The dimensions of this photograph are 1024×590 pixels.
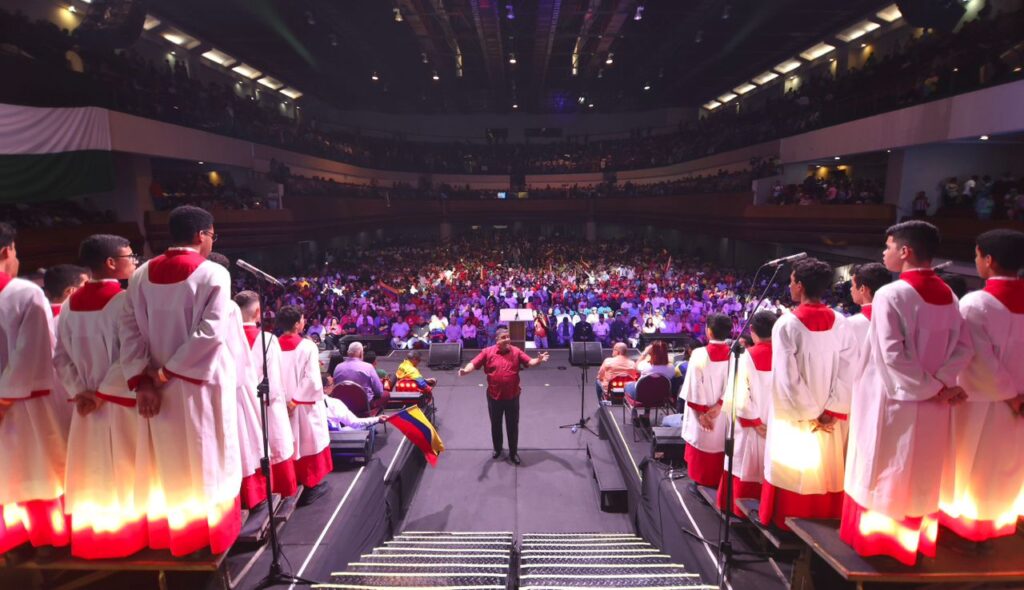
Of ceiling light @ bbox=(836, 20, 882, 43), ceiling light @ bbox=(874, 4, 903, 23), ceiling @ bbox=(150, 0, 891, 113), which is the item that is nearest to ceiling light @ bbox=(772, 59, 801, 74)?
ceiling @ bbox=(150, 0, 891, 113)

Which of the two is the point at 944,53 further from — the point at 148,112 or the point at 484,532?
the point at 148,112

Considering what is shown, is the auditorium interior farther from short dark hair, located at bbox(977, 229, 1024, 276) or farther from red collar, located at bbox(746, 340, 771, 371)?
red collar, located at bbox(746, 340, 771, 371)

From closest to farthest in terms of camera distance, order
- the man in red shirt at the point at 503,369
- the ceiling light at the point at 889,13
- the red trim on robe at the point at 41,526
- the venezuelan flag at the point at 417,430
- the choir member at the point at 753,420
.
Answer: the red trim on robe at the point at 41,526, the choir member at the point at 753,420, the venezuelan flag at the point at 417,430, the man in red shirt at the point at 503,369, the ceiling light at the point at 889,13

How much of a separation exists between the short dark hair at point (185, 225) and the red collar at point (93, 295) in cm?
48

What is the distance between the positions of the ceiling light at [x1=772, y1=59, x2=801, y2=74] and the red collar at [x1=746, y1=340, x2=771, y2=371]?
847 inches

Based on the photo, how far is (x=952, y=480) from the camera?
2875 mm

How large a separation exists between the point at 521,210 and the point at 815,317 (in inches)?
1037

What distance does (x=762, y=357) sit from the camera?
411 centimetres

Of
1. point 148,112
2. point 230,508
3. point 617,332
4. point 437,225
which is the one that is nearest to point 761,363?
point 230,508

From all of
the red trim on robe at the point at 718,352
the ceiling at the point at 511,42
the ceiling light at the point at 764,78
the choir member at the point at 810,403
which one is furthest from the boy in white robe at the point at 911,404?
the ceiling light at the point at 764,78

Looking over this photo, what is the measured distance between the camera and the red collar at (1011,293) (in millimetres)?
2829

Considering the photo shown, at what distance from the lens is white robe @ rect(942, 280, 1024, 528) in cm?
277

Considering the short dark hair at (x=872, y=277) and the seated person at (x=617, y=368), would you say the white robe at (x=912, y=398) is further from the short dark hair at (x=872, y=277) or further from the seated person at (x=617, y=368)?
the seated person at (x=617, y=368)

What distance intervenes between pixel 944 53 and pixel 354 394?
50.5ft
